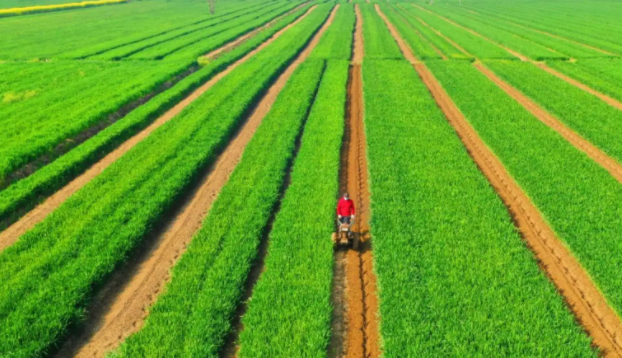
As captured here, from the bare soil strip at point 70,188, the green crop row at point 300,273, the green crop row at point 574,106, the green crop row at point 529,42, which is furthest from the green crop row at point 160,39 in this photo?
the green crop row at point 529,42

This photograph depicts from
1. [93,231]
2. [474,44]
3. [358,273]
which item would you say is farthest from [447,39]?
[93,231]

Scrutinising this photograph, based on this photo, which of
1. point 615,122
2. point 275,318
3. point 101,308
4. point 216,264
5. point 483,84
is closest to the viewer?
point 275,318

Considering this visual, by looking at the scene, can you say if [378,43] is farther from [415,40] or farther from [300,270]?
[300,270]

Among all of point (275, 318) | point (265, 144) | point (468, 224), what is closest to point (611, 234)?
point (468, 224)

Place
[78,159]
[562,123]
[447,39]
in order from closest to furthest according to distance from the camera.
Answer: [78,159] < [562,123] < [447,39]

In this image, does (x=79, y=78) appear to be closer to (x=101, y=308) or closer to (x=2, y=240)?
(x=2, y=240)

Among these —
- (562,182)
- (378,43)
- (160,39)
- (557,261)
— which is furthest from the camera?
(160,39)

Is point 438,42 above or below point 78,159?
above
